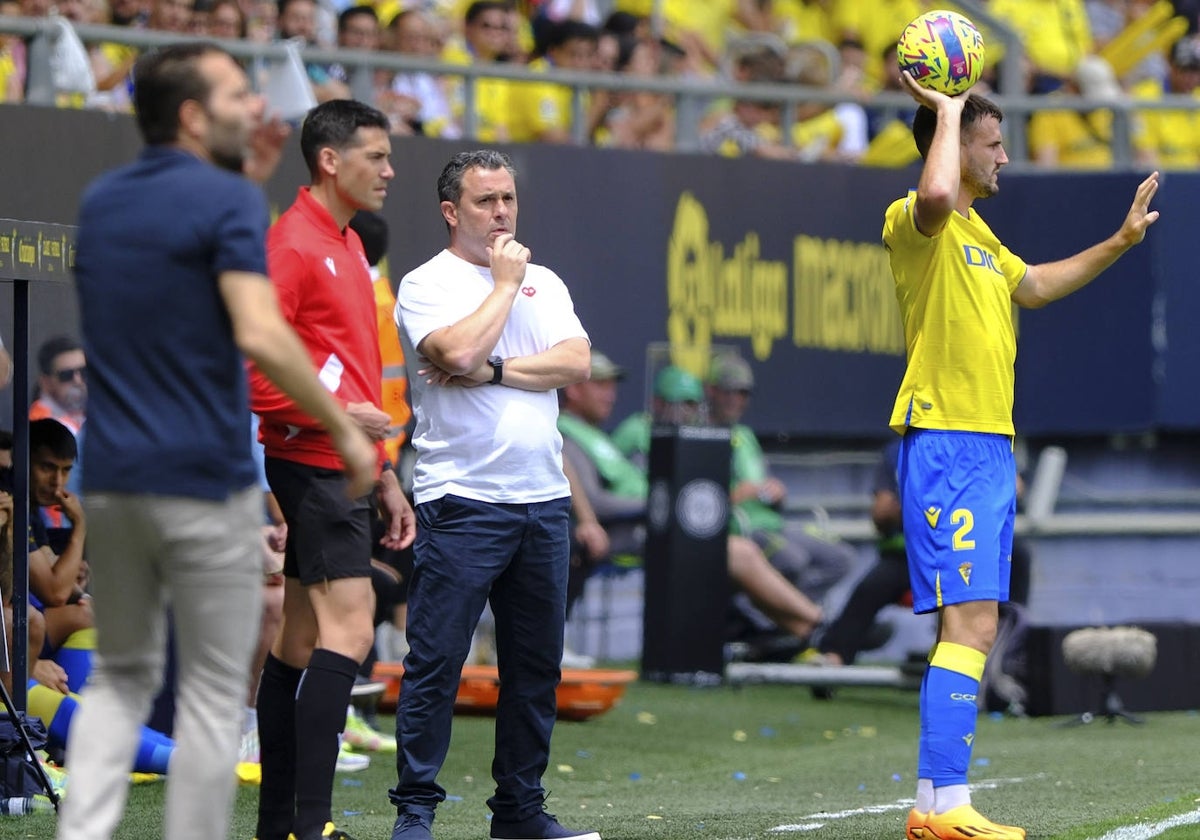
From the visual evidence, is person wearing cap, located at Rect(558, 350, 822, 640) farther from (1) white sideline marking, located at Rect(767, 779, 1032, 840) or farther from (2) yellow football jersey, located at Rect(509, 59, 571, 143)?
(1) white sideline marking, located at Rect(767, 779, 1032, 840)

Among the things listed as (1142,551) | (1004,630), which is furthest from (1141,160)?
(1004,630)

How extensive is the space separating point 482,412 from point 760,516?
23.7 ft

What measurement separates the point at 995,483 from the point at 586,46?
26.0 feet

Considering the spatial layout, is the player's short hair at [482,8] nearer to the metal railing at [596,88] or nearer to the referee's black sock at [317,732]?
the metal railing at [596,88]

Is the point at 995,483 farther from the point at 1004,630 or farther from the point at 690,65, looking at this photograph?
the point at 690,65

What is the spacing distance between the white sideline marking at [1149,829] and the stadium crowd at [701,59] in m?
6.40

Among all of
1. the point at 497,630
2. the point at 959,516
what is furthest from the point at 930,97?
the point at 497,630

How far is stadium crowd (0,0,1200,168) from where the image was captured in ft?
37.0

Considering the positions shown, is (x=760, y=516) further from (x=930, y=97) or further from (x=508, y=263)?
(x=508, y=263)

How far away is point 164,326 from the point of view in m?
4.09

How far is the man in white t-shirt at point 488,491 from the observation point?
565 centimetres

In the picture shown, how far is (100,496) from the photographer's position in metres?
4.11

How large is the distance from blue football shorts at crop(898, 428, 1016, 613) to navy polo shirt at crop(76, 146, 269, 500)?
7.93 feet

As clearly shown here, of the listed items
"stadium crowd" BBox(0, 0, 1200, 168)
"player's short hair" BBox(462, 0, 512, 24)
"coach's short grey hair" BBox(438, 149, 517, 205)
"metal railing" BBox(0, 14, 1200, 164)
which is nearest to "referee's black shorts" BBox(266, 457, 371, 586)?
"coach's short grey hair" BBox(438, 149, 517, 205)
